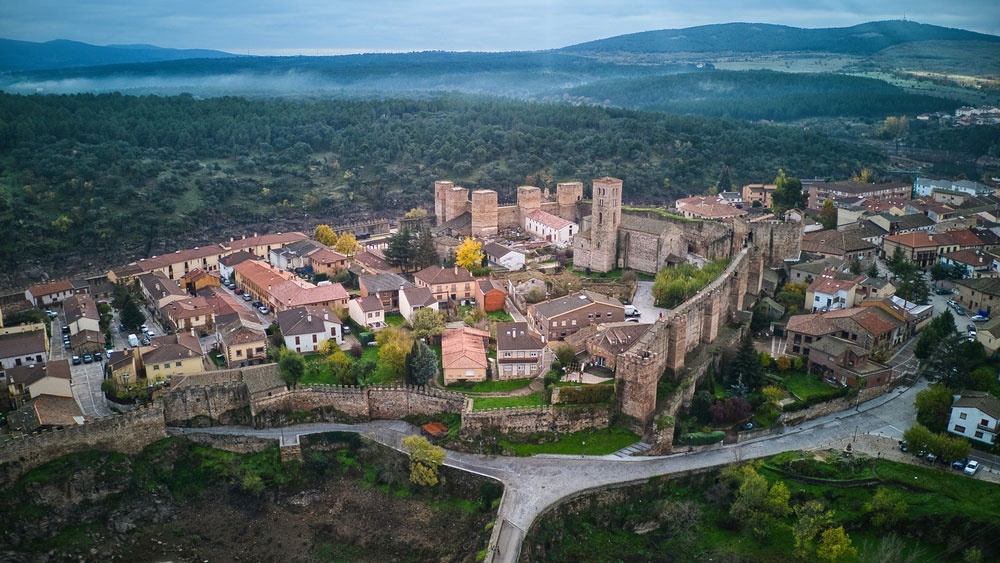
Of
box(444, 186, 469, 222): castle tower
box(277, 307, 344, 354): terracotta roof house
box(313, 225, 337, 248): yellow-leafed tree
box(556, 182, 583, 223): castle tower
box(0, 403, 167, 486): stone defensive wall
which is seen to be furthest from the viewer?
box(444, 186, 469, 222): castle tower

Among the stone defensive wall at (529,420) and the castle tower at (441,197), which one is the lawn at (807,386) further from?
the castle tower at (441,197)

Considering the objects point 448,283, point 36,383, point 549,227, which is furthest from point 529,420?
point 549,227

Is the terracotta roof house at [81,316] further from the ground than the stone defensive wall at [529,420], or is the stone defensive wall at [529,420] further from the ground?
the terracotta roof house at [81,316]

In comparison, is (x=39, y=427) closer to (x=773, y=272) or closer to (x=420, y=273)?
(x=420, y=273)

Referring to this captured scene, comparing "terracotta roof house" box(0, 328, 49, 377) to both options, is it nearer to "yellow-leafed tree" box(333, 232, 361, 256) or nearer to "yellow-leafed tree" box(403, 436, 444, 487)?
"yellow-leafed tree" box(403, 436, 444, 487)

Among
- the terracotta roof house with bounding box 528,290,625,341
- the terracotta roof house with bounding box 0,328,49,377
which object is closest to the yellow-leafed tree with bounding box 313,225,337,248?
the terracotta roof house with bounding box 528,290,625,341

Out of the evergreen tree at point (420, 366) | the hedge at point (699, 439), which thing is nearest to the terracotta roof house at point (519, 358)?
the evergreen tree at point (420, 366)

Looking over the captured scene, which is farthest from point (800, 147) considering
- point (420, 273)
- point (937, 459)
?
point (937, 459)
